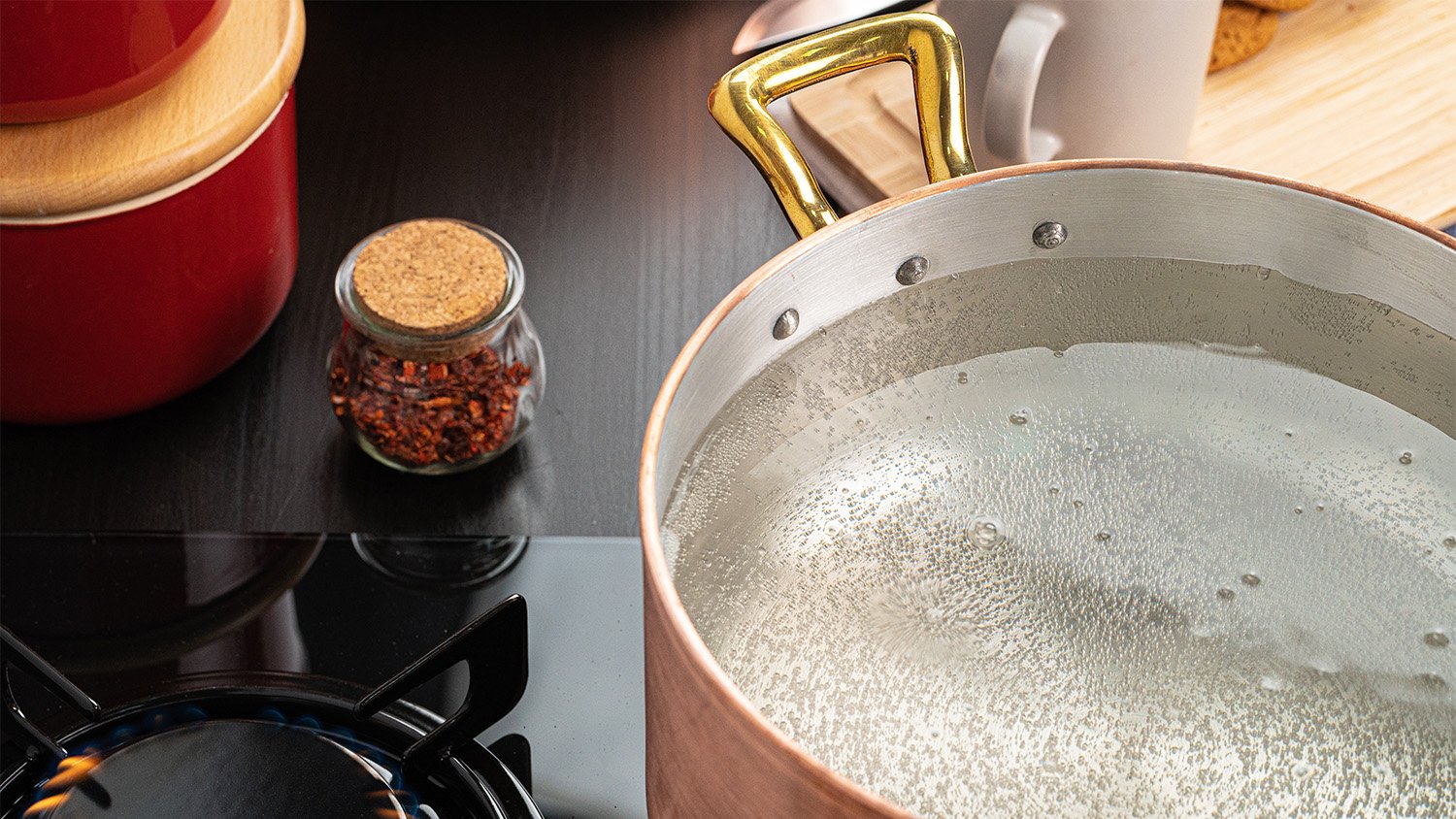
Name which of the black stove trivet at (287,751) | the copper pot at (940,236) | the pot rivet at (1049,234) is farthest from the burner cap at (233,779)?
the pot rivet at (1049,234)

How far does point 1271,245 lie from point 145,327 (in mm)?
364

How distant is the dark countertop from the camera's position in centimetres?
51

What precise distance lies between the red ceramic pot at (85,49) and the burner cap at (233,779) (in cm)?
19

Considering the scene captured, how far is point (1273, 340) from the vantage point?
366 millimetres

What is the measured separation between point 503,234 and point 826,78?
278mm

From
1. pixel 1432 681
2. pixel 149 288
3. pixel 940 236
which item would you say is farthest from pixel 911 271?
pixel 149 288

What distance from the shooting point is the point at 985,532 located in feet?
1.12

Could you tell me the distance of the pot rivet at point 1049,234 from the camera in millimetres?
344

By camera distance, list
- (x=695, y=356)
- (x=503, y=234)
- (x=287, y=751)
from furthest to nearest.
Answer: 1. (x=503, y=234)
2. (x=287, y=751)
3. (x=695, y=356)

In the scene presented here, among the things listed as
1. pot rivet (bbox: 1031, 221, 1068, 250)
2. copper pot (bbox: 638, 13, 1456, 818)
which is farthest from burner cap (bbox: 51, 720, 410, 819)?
pot rivet (bbox: 1031, 221, 1068, 250)

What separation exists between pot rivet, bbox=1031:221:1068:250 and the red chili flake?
0.70 ft

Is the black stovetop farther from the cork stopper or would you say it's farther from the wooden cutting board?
the wooden cutting board

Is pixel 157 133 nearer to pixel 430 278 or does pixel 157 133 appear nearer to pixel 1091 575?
pixel 430 278

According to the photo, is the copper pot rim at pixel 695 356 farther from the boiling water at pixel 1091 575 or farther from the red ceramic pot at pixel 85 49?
the red ceramic pot at pixel 85 49
